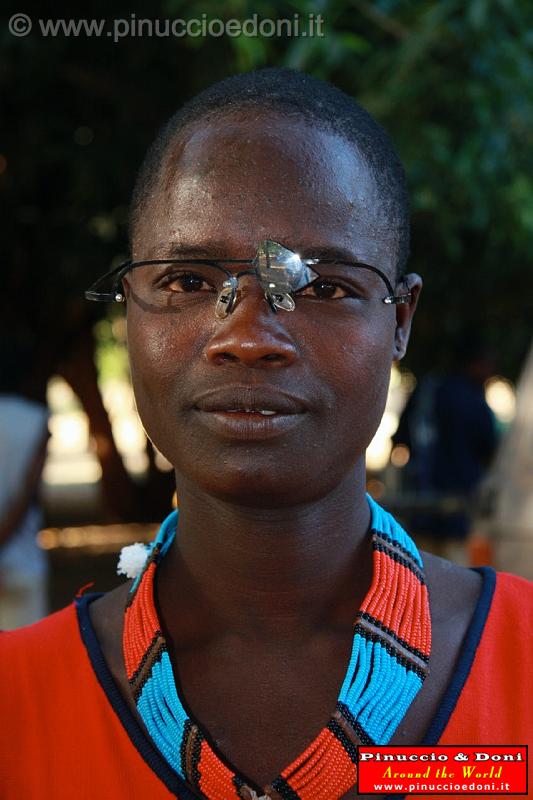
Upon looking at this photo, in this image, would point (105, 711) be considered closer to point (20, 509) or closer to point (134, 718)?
Answer: point (134, 718)

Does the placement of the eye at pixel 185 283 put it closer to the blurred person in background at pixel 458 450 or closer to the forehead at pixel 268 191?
the forehead at pixel 268 191

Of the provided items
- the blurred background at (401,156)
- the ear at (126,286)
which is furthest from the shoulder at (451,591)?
the blurred background at (401,156)

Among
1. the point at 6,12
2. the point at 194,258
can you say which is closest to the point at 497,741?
the point at 194,258

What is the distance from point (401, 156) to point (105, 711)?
3.02m

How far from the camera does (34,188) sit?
669 centimetres

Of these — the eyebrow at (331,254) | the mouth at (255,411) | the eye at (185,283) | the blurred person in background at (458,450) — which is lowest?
the blurred person in background at (458,450)

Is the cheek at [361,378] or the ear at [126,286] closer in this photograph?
the cheek at [361,378]

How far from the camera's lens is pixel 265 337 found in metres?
1.44

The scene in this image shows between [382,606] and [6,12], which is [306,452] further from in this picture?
[6,12]

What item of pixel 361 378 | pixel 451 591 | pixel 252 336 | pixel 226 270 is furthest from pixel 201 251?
pixel 451 591

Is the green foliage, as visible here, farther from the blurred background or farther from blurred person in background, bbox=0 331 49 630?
blurred person in background, bbox=0 331 49 630

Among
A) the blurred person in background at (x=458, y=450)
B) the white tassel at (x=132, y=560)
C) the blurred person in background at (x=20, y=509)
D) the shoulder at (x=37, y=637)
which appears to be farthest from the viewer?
the blurred person in background at (x=458, y=450)

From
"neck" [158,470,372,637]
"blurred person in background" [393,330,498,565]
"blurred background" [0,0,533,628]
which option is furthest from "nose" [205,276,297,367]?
"blurred person in background" [393,330,498,565]

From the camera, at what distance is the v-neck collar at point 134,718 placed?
1.53 m
